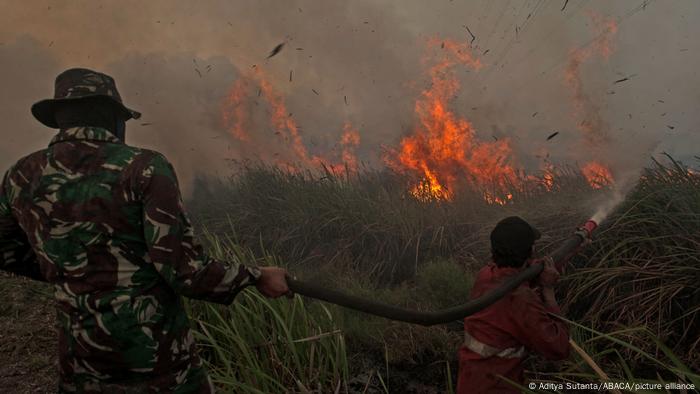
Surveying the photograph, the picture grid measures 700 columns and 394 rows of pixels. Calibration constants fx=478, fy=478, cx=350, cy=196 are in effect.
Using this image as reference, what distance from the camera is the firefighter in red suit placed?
2154mm

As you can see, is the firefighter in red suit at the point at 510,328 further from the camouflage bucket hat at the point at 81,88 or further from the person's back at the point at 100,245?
the camouflage bucket hat at the point at 81,88

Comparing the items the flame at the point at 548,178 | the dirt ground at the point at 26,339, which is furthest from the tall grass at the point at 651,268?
the dirt ground at the point at 26,339

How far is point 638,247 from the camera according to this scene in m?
3.89

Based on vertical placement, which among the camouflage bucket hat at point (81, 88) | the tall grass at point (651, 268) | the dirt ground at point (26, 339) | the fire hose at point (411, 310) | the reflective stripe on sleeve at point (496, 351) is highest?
the camouflage bucket hat at point (81, 88)

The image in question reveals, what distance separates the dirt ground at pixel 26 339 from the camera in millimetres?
3455

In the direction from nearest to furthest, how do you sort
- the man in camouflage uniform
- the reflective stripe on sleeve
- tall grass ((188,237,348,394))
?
the man in camouflage uniform
the reflective stripe on sleeve
tall grass ((188,237,348,394))

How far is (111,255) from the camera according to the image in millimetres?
1656

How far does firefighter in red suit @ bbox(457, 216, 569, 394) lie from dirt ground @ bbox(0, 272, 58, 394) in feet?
9.68

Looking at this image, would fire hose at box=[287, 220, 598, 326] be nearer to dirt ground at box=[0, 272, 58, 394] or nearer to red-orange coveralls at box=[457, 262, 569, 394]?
red-orange coveralls at box=[457, 262, 569, 394]

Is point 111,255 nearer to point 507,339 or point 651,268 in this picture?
point 507,339

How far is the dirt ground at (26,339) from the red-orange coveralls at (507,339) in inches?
116

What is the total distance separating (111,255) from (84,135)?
0.45 meters

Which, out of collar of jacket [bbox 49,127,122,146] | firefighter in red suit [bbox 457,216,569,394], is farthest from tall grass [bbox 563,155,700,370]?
collar of jacket [bbox 49,127,122,146]

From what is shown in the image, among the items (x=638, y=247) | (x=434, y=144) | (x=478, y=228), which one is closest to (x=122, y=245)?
(x=638, y=247)
